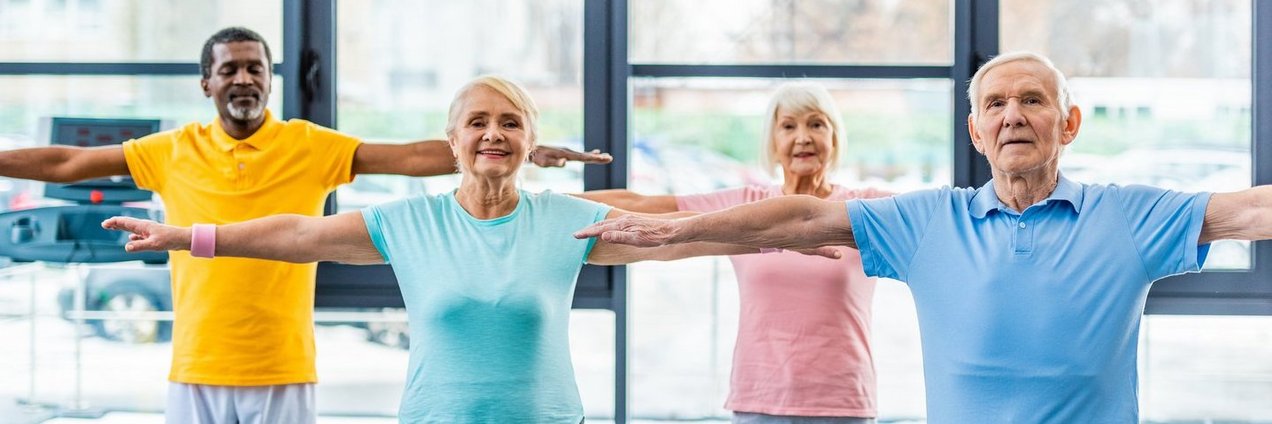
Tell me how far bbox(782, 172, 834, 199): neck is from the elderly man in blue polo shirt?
764 millimetres

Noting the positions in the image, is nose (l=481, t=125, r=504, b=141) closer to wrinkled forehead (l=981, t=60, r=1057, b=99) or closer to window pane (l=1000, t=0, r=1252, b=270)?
wrinkled forehead (l=981, t=60, r=1057, b=99)

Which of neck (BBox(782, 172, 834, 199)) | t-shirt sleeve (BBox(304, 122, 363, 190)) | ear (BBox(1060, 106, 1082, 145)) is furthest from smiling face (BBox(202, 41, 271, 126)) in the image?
ear (BBox(1060, 106, 1082, 145))

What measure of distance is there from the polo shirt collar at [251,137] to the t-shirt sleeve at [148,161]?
114 mm

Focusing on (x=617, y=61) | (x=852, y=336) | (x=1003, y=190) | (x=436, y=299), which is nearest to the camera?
(x=1003, y=190)

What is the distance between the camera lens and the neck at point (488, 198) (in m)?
2.33

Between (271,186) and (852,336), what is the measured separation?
1457mm

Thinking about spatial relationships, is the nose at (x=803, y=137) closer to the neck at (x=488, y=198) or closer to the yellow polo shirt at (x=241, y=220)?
the neck at (x=488, y=198)

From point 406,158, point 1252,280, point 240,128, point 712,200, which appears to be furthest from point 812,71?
point 240,128

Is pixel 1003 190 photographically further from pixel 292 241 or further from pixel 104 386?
pixel 104 386

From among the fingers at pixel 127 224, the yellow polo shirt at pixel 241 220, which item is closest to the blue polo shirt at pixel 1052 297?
the fingers at pixel 127 224

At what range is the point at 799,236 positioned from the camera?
2.15m

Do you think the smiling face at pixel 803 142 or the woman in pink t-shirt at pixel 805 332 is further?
the smiling face at pixel 803 142

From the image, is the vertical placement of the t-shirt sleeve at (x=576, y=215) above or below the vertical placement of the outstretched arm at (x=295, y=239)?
above

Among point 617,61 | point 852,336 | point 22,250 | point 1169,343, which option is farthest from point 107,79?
point 1169,343
